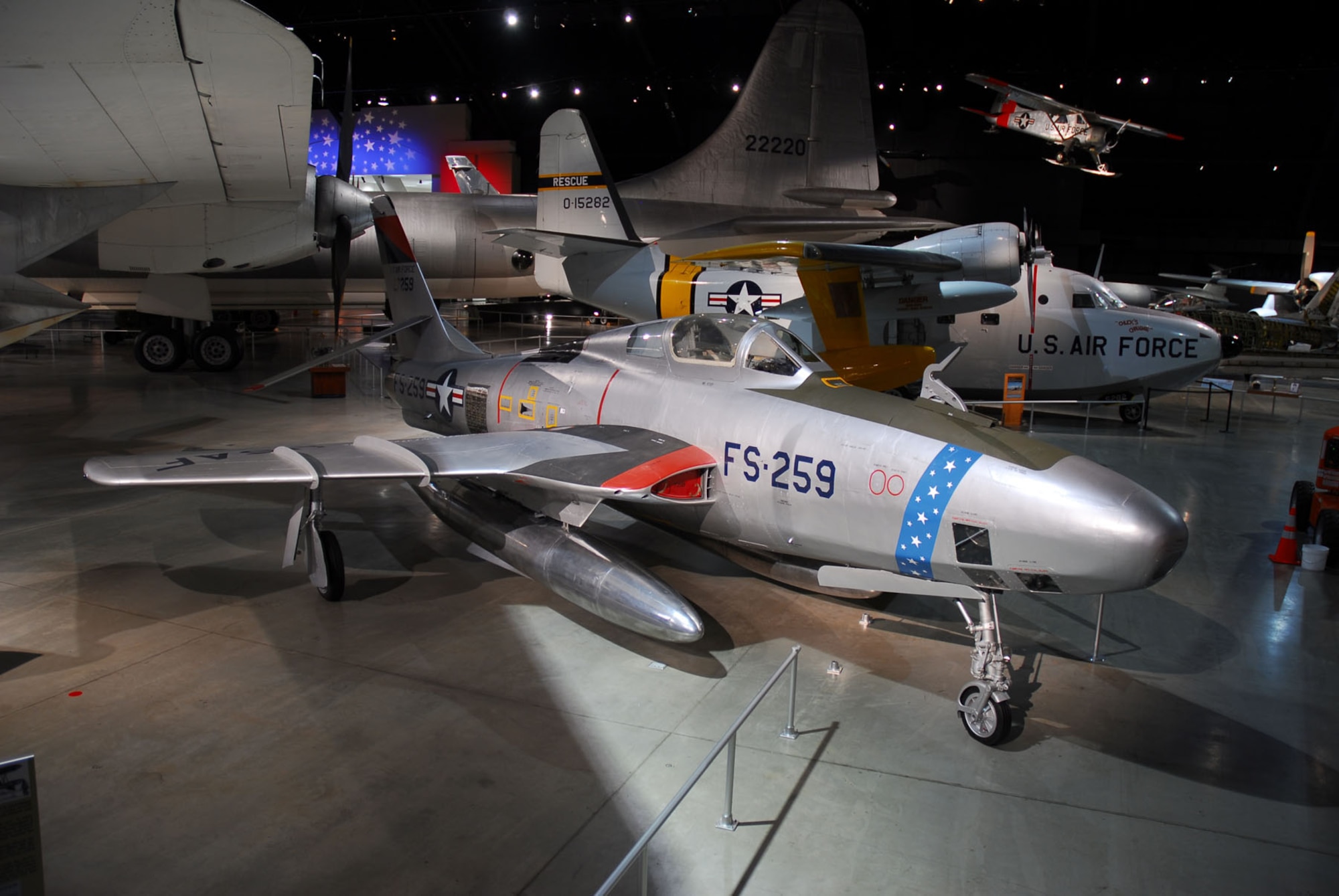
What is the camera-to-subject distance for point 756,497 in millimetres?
5723

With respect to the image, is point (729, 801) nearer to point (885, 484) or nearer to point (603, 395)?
point (885, 484)

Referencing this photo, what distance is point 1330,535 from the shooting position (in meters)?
7.37

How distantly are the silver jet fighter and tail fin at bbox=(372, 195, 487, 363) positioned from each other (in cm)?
207

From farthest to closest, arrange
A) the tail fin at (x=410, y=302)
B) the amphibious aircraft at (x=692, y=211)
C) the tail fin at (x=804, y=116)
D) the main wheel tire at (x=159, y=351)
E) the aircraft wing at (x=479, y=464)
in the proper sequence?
1. the main wheel tire at (x=159, y=351)
2. the tail fin at (x=804, y=116)
3. the amphibious aircraft at (x=692, y=211)
4. the tail fin at (x=410, y=302)
5. the aircraft wing at (x=479, y=464)

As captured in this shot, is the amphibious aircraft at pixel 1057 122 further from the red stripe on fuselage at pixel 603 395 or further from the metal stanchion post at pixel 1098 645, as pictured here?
the metal stanchion post at pixel 1098 645

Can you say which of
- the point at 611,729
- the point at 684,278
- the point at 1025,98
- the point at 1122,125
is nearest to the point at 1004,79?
the point at 1025,98

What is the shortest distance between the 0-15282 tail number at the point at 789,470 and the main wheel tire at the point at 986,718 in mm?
1507

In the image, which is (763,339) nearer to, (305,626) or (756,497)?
(756,497)

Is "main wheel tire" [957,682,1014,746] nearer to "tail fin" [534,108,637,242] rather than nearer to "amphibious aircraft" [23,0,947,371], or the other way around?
"amphibious aircraft" [23,0,947,371]

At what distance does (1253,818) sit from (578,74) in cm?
3077

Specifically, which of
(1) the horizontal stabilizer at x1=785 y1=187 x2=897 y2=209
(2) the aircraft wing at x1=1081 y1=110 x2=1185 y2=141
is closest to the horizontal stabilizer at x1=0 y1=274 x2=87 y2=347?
(1) the horizontal stabilizer at x1=785 y1=187 x2=897 y2=209

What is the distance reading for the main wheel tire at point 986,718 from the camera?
4473 millimetres

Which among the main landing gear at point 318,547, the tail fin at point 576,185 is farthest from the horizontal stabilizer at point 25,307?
the tail fin at point 576,185

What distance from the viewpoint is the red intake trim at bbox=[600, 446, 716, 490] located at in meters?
5.62
